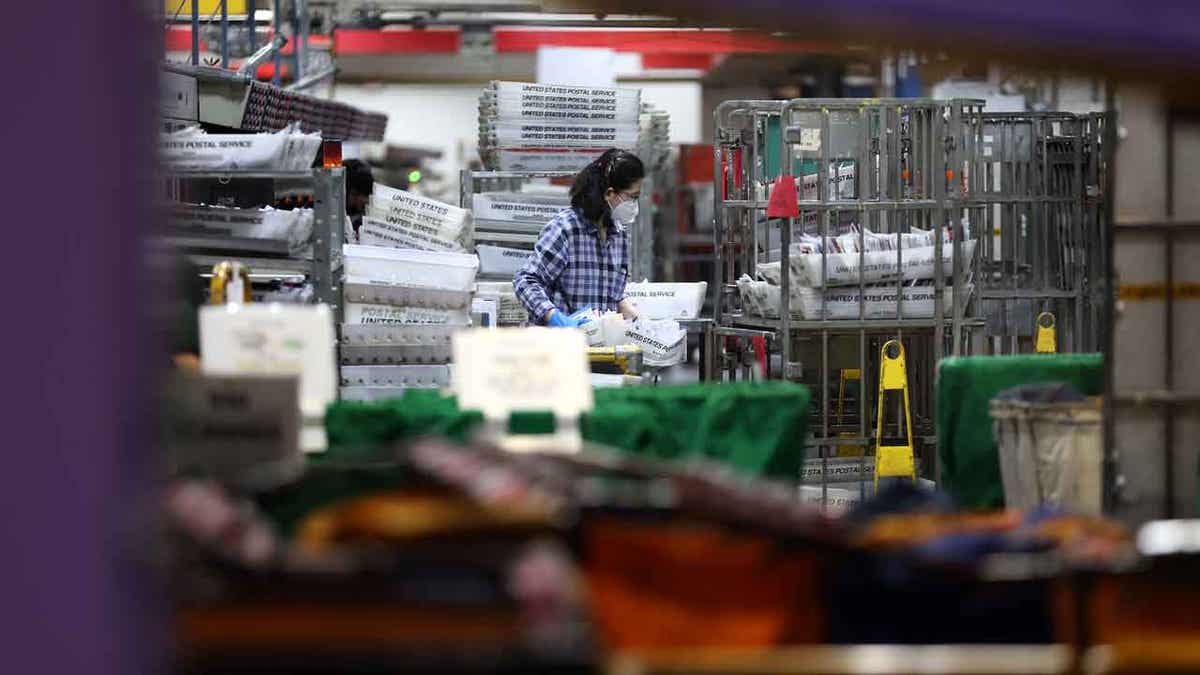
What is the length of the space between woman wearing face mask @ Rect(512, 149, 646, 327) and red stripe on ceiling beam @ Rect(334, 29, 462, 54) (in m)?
17.2

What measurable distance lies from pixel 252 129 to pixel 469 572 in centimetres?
852

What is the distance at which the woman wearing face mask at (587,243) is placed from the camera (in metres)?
10.1

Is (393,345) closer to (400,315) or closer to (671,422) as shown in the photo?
(400,315)

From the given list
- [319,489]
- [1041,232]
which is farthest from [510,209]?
[319,489]

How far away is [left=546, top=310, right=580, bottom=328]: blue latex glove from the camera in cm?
976

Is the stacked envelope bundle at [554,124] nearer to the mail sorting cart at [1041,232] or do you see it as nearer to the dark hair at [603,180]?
the dark hair at [603,180]

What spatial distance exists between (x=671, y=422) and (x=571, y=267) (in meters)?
4.29

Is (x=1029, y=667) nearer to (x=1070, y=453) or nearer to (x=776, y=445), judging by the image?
(x=776, y=445)

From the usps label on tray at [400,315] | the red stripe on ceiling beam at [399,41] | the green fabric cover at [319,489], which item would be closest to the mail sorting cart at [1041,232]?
the usps label on tray at [400,315]

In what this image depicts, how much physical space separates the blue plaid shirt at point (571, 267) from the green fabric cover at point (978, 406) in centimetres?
340

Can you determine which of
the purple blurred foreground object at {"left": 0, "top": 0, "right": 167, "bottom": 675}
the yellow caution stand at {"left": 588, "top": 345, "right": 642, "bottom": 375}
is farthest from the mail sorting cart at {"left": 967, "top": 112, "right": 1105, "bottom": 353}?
the purple blurred foreground object at {"left": 0, "top": 0, "right": 167, "bottom": 675}

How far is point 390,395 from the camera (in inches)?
317

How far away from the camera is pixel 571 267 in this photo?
10188 mm

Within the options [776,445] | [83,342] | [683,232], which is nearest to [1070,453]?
[776,445]
